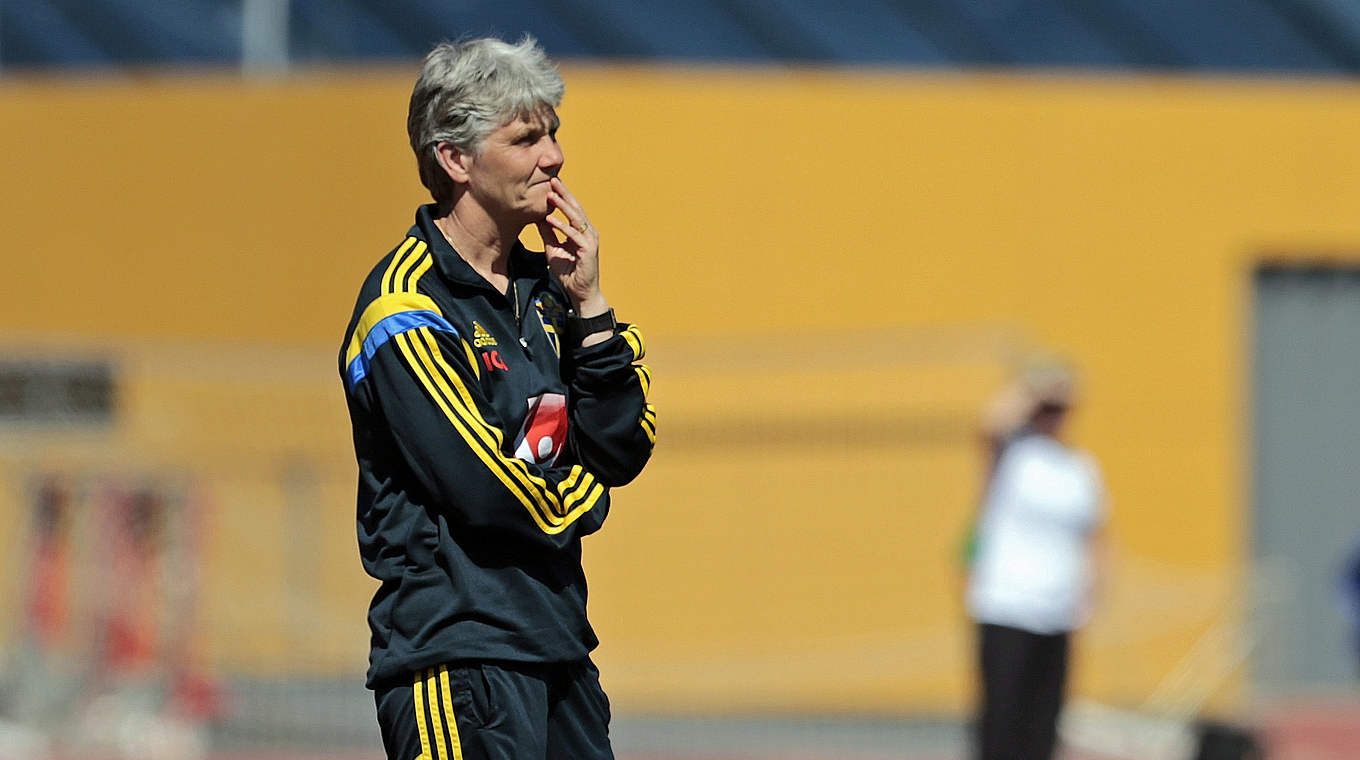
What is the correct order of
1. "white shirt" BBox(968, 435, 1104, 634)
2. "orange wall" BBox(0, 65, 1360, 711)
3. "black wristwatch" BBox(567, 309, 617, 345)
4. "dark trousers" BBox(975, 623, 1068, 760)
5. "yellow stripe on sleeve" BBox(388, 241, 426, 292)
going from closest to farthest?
1. "yellow stripe on sleeve" BBox(388, 241, 426, 292)
2. "black wristwatch" BBox(567, 309, 617, 345)
3. "dark trousers" BBox(975, 623, 1068, 760)
4. "white shirt" BBox(968, 435, 1104, 634)
5. "orange wall" BBox(0, 65, 1360, 711)

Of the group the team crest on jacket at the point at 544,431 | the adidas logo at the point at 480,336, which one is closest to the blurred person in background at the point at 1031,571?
the team crest on jacket at the point at 544,431

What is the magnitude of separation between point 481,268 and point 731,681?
9.35m

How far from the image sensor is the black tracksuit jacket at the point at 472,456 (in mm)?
3094

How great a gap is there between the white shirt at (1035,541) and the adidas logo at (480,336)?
14.3ft

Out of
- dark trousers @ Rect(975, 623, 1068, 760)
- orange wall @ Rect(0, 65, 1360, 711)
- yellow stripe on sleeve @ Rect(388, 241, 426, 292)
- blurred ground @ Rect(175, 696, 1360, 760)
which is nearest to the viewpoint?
yellow stripe on sleeve @ Rect(388, 241, 426, 292)

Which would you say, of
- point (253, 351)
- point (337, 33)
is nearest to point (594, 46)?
point (337, 33)

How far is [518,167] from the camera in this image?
126 inches

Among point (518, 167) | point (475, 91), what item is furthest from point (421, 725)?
point (475, 91)

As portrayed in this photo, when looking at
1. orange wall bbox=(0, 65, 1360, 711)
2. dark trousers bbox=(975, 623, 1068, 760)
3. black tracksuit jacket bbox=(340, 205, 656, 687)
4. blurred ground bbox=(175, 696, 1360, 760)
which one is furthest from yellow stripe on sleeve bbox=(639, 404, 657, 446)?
orange wall bbox=(0, 65, 1360, 711)

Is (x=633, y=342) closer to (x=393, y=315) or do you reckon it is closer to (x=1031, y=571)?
(x=393, y=315)

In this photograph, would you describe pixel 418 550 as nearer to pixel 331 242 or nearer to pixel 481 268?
pixel 481 268

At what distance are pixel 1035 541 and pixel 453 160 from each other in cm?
457

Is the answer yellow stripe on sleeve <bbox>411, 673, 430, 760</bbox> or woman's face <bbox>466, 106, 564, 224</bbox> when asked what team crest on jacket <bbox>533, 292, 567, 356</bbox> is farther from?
yellow stripe on sleeve <bbox>411, 673, 430, 760</bbox>

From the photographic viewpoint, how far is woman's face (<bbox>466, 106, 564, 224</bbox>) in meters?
3.20
